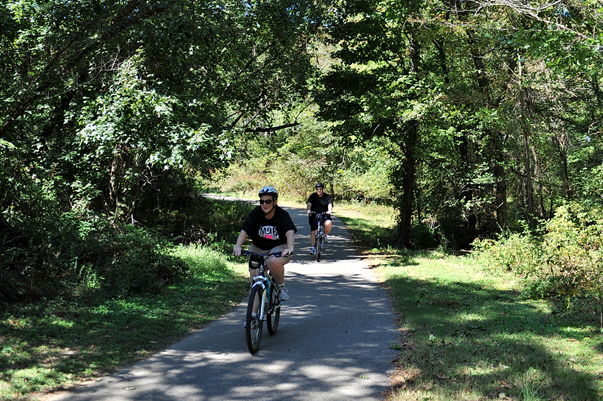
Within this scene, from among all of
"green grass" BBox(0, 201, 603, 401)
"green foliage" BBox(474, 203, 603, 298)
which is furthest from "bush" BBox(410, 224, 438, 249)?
"green grass" BBox(0, 201, 603, 401)

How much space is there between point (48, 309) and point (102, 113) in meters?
4.92

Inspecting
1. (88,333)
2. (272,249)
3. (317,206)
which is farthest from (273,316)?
(317,206)

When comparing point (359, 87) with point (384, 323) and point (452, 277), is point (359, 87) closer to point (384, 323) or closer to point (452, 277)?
point (452, 277)

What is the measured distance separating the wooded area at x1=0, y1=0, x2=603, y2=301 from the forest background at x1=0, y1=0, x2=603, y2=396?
0.18 feet

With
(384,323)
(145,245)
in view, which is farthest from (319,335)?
(145,245)

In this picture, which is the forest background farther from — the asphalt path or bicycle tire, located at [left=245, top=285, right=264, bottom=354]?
bicycle tire, located at [left=245, top=285, right=264, bottom=354]

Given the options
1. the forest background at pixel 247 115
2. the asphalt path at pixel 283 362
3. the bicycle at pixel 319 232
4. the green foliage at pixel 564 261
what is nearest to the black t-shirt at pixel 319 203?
the bicycle at pixel 319 232

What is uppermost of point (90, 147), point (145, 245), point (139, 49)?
point (139, 49)

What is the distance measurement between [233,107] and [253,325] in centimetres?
1212

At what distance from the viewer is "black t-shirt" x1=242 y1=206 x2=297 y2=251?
6.91 m

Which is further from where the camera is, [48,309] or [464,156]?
[464,156]

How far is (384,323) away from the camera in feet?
25.5

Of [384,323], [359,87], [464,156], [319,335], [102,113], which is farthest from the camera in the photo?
[464,156]

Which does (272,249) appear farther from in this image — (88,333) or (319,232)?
(319,232)
